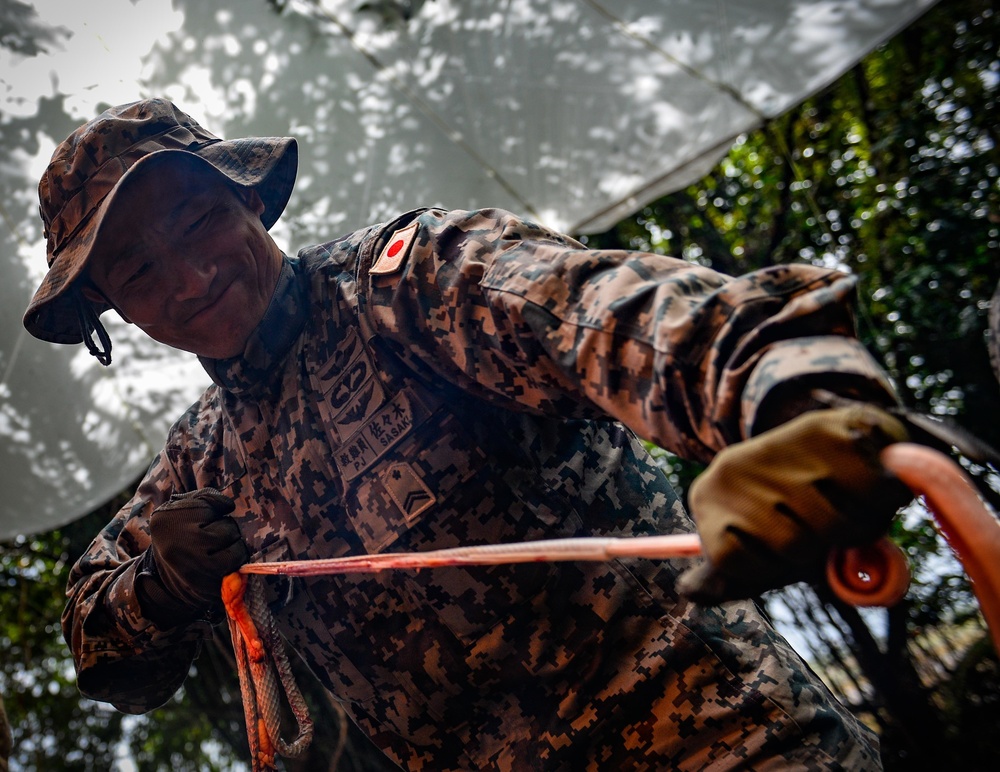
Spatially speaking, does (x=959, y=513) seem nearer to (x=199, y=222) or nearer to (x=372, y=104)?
(x=199, y=222)

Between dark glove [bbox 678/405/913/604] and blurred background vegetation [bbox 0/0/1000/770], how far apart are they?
3341mm

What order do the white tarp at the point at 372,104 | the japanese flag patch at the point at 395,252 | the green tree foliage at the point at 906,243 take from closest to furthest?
the japanese flag patch at the point at 395,252, the white tarp at the point at 372,104, the green tree foliage at the point at 906,243

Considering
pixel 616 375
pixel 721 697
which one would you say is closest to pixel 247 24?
pixel 616 375

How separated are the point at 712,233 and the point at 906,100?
1.21 m

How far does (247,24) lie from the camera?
2.78 m

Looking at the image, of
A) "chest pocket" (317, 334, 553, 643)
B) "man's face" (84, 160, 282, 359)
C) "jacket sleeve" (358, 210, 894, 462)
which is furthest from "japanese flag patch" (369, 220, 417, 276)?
"man's face" (84, 160, 282, 359)

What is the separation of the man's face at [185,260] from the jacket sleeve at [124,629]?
0.45 m

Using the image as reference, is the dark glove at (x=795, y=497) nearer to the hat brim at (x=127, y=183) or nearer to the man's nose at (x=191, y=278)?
the man's nose at (x=191, y=278)

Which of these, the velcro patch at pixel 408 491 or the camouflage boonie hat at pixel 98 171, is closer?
the velcro patch at pixel 408 491

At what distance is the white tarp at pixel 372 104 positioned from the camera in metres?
2.60

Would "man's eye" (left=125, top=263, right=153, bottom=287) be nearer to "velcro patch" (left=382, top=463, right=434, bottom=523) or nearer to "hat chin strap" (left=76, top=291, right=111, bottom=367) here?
"hat chin strap" (left=76, top=291, right=111, bottom=367)

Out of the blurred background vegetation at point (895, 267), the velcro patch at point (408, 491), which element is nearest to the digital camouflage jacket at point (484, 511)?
the velcro patch at point (408, 491)

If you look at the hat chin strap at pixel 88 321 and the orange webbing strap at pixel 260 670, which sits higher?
the hat chin strap at pixel 88 321

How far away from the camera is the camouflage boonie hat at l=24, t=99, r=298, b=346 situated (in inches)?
55.4
